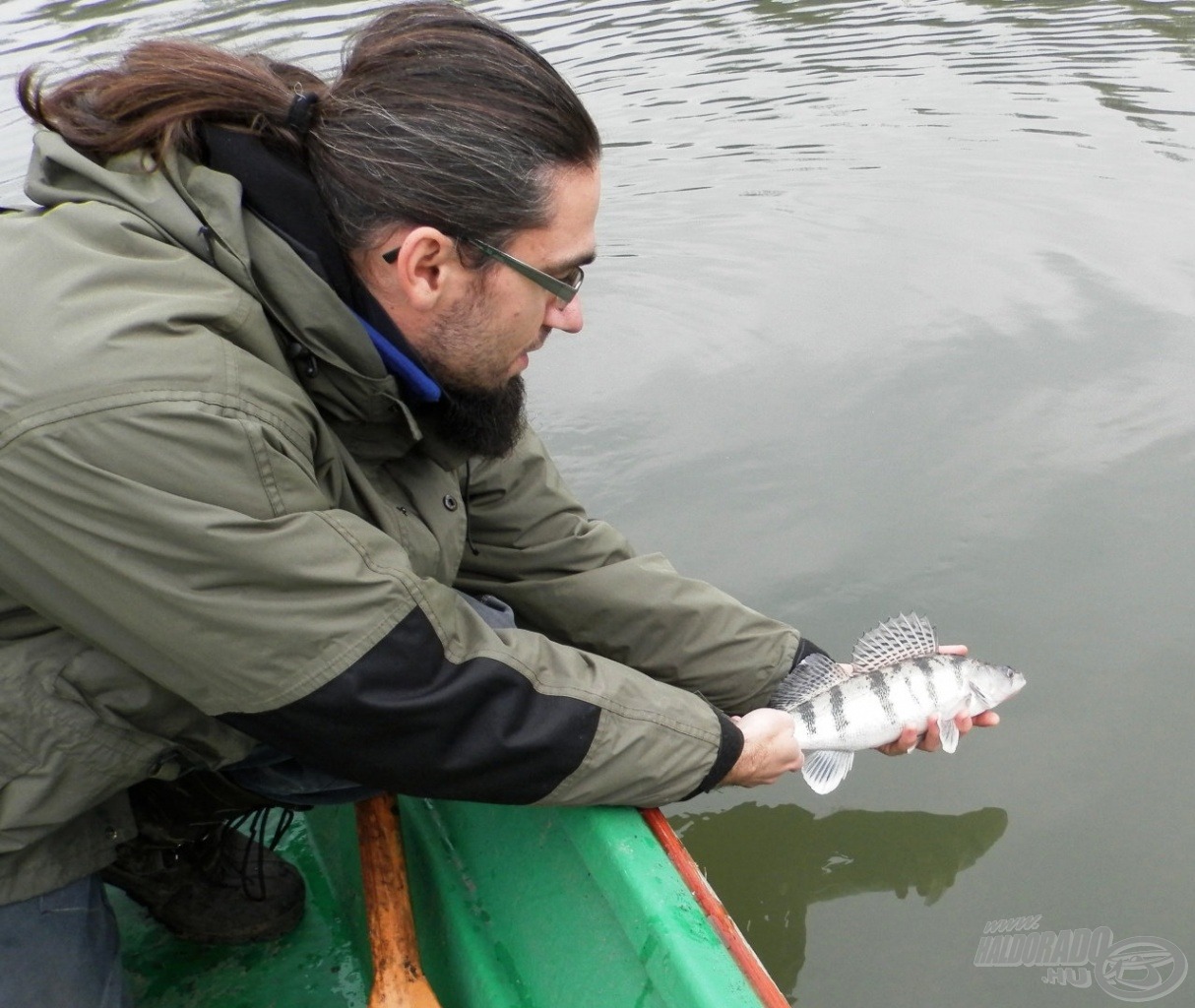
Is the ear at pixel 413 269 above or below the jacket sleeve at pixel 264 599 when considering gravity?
above

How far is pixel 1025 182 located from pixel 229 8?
26.7 ft

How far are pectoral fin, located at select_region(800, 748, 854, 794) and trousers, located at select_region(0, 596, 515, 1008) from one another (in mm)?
1292

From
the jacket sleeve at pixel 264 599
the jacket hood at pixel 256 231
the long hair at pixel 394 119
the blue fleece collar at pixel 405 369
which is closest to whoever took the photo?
the jacket sleeve at pixel 264 599

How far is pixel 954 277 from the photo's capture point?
6.85 m

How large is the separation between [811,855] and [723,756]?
123 cm

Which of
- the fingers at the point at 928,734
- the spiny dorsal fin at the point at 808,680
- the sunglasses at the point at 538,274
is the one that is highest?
the sunglasses at the point at 538,274

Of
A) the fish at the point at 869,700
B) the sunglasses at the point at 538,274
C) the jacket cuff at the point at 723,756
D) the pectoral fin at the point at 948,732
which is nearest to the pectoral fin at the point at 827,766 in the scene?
the fish at the point at 869,700

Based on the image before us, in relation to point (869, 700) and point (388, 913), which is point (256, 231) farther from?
point (869, 700)

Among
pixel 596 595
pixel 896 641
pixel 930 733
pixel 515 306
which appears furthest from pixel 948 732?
pixel 515 306

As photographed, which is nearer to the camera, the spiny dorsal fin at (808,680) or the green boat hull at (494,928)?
the green boat hull at (494,928)

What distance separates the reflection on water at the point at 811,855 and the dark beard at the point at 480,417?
5.04ft

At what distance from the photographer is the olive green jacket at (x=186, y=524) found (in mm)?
1992

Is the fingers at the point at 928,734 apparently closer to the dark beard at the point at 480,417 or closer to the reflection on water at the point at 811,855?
the reflection on water at the point at 811,855

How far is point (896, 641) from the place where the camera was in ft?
12.3
